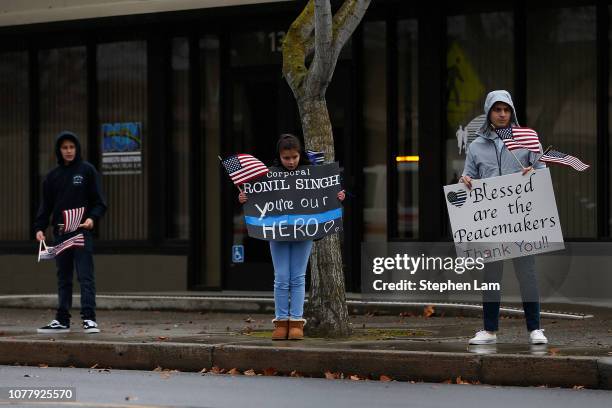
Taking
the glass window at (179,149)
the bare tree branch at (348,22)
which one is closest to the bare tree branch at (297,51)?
the bare tree branch at (348,22)

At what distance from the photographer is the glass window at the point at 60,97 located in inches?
766

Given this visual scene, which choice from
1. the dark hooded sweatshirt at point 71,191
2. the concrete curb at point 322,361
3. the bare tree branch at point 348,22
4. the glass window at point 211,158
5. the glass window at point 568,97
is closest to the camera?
the concrete curb at point 322,361

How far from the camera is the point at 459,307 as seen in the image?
15.2 m

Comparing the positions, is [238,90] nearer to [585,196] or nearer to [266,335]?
[585,196]

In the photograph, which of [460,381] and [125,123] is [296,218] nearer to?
[460,381]

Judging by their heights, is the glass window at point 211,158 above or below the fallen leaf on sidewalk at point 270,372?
above

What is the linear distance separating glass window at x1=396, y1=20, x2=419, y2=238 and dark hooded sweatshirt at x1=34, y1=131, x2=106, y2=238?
4.80 metres

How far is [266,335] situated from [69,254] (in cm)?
215

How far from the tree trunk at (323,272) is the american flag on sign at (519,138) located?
74.8 inches

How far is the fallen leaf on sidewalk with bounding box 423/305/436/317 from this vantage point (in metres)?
15.3

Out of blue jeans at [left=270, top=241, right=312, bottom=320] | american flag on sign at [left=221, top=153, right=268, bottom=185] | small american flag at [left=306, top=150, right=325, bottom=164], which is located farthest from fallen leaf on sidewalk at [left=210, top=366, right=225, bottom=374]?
small american flag at [left=306, top=150, right=325, bottom=164]

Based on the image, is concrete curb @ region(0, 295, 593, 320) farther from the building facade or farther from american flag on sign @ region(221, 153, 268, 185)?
american flag on sign @ region(221, 153, 268, 185)

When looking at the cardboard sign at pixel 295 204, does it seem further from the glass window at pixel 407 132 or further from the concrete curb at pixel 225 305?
the glass window at pixel 407 132

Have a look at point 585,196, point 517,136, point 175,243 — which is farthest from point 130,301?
point 517,136
